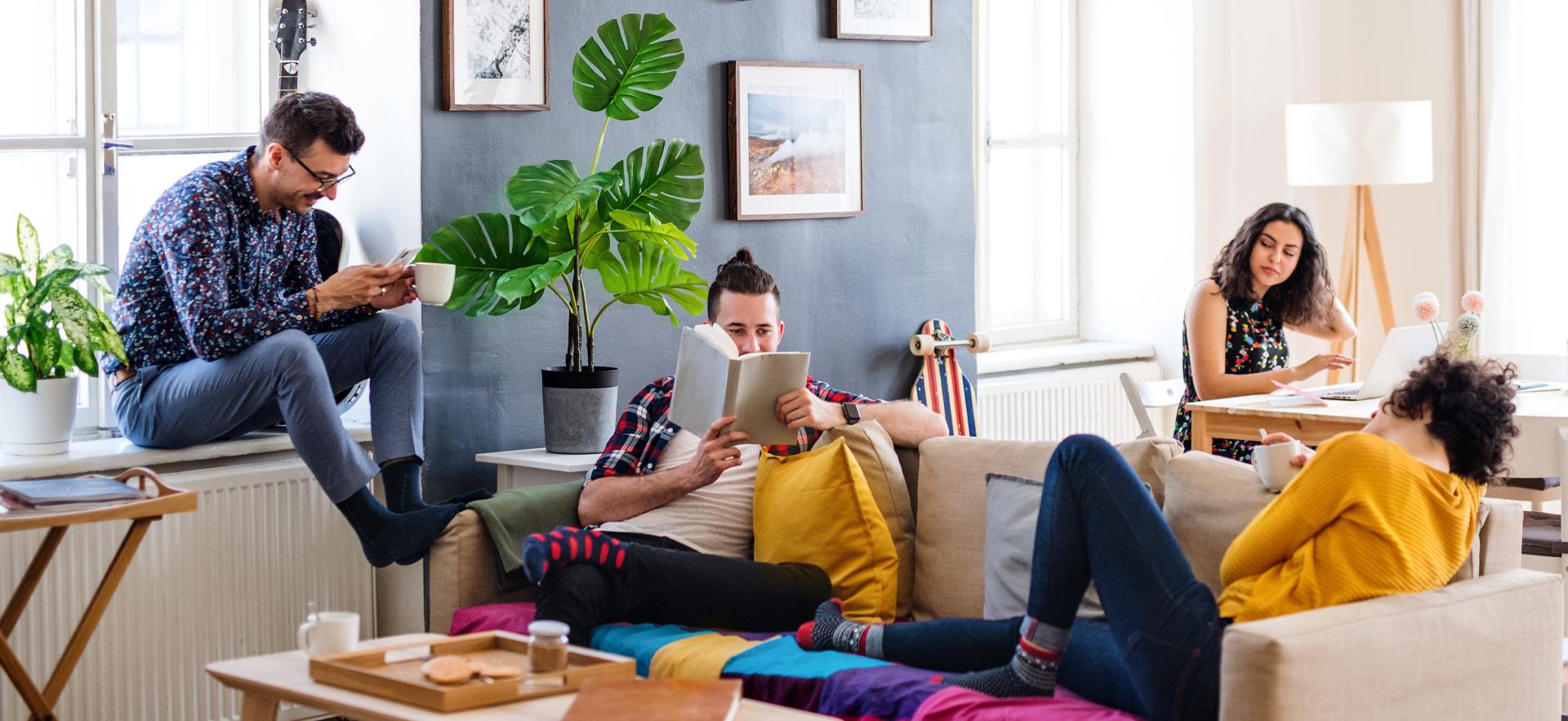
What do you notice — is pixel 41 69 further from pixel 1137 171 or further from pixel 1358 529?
pixel 1137 171

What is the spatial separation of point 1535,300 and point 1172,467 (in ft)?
13.0

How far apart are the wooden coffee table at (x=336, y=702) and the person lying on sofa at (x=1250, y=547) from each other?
55cm

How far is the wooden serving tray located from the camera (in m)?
2.49

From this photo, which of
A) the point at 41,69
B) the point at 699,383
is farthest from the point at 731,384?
the point at 41,69

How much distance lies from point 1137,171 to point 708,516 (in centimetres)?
317

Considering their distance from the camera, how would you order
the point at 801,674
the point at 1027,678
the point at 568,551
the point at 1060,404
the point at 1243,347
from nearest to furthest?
the point at 1027,678 < the point at 801,674 < the point at 568,551 < the point at 1243,347 < the point at 1060,404

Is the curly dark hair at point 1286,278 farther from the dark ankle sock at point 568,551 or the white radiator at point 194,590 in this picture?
the white radiator at point 194,590

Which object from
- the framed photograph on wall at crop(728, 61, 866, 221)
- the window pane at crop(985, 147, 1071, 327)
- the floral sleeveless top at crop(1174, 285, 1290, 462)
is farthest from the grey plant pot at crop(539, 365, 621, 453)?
the window pane at crop(985, 147, 1071, 327)

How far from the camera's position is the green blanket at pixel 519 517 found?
346cm

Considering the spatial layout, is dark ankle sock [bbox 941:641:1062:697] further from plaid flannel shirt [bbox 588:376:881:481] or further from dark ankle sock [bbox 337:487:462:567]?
dark ankle sock [bbox 337:487:462:567]

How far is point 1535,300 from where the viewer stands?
21.1 feet

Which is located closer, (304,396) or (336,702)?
(336,702)

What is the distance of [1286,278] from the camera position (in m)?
4.71

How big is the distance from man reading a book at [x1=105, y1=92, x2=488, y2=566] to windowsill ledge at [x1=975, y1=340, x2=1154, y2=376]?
246 centimetres
